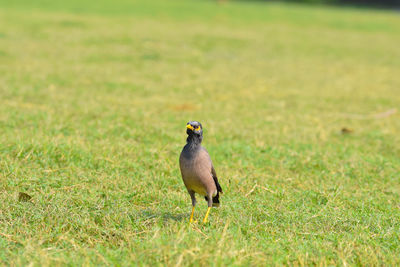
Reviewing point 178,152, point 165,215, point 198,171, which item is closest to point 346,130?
point 178,152

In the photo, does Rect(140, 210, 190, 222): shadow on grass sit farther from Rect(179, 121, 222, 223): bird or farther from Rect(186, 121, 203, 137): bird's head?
Rect(186, 121, 203, 137): bird's head

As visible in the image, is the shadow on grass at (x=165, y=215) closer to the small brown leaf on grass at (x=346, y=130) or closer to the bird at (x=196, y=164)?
the bird at (x=196, y=164)

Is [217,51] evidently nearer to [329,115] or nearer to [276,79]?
[276,79]

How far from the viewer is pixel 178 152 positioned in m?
6.29

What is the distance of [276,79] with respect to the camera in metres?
13.1

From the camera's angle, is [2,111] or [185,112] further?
[185,112]

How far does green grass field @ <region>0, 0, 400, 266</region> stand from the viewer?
372 cm

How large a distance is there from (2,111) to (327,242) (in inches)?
229

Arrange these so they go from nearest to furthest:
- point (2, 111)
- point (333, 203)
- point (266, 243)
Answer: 1. point (266, 243)
2. point (333, 203)
3. point (2, 111)

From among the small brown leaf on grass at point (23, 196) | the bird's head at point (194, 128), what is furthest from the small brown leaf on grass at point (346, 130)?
the small brown leaf on grass at point (23, 196)

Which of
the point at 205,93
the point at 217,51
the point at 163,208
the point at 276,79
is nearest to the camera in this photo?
the point at 163,208

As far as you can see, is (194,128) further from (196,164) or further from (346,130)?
(346,130)

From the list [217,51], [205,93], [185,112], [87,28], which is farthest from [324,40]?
[185,112]

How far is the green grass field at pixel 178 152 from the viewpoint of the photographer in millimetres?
3719
